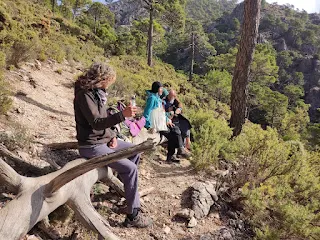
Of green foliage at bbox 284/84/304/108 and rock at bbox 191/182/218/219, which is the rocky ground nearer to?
rock at bbox 191/182/218/219

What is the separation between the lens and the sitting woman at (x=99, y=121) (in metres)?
2.33

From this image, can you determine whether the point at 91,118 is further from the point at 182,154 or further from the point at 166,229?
the point at 182,154

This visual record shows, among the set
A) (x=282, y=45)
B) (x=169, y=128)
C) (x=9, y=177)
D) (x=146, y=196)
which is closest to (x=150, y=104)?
(x=169, y=128)

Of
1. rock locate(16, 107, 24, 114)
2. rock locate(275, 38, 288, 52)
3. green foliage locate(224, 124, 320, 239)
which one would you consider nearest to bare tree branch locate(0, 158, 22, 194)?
green foliage locate(224, 124, 320, 239)

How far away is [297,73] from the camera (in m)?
50.9

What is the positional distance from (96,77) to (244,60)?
3.70 m

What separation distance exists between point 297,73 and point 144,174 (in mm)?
53686

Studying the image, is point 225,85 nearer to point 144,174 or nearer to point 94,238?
point 144,174

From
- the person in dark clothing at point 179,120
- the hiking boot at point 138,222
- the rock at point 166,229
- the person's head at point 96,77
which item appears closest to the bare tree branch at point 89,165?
the person's head at point 96,77

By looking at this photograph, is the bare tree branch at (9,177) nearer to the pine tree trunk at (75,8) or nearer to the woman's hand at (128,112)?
the woman's hand at (128,112)

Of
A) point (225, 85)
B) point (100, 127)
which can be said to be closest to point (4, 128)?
point (100, 127)

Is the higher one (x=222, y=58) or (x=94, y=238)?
(x=222, y=58)

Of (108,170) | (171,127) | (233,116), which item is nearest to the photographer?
(108,170)

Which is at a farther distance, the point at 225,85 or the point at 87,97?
the point at 225,85
